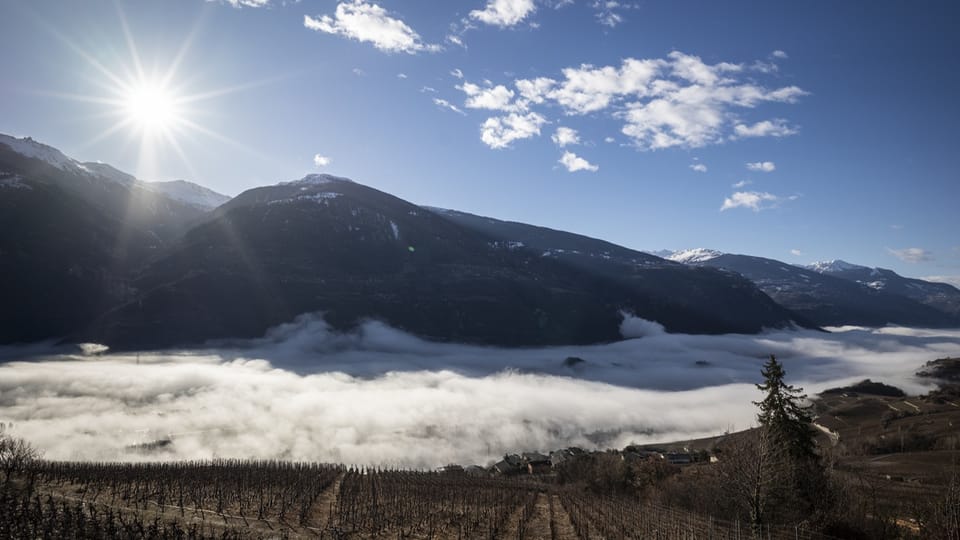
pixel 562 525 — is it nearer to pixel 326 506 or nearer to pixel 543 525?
pixel 543 525

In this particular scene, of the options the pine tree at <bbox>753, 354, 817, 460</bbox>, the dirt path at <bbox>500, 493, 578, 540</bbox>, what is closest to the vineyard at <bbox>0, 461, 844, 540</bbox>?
the dirt path at <bbox>500, 493, 578, 540</bbox>

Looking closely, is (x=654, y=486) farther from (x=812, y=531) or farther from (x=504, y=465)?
(x=504, y=465)

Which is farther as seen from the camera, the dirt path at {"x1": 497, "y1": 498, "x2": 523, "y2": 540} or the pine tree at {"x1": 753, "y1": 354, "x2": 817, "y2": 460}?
the dirt path at {"x1": 497, "y1": 498, "x2": 523, "y2": 540}

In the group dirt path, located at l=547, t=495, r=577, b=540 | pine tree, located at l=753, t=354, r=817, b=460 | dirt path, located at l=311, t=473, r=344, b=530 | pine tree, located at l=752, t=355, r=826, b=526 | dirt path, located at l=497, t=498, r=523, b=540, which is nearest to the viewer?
pine tree, located at l=752, t=355, r=826, b=526

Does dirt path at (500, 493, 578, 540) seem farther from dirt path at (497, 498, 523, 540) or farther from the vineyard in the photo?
the vineyard

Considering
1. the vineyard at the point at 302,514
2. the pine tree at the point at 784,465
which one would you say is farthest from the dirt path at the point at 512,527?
the pine tree at the point at 784,465

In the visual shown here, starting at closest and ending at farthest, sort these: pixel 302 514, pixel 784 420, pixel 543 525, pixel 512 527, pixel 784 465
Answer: pixel 784 465
pixel 784 420
pixel 302 514
pixel 512 527
pixel 543 525

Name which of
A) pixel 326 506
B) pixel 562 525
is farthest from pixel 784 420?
pixel 326 506

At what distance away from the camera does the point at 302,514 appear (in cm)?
6222

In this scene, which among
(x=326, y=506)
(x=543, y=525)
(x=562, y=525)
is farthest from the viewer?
(x=326, y=506)

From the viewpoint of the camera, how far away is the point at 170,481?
89.6 meters

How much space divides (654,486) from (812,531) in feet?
167

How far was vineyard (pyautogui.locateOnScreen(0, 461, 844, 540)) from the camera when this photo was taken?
139ft

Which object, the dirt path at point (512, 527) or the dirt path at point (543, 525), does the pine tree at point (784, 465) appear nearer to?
the dirt path at point (543, 525)
